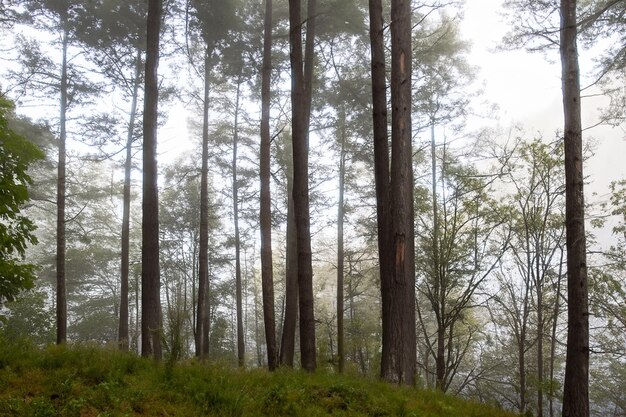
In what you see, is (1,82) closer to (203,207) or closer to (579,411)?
(203,207)

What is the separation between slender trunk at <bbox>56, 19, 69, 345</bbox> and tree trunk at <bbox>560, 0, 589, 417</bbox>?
40.1 ft

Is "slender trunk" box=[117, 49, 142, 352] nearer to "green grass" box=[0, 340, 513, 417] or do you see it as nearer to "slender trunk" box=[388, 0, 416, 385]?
"green grass" box=[0, 340, 513, 417]

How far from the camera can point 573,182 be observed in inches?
284

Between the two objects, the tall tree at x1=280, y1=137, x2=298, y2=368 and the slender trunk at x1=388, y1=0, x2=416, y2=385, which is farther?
the tall tree at x1=280, y1=137, x2=298, y2=368

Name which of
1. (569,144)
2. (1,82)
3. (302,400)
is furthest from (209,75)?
(302,400)

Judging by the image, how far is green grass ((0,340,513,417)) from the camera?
402 cm

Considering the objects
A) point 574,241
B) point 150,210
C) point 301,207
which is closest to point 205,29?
point 150,210

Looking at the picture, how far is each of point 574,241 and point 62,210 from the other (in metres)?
14.5

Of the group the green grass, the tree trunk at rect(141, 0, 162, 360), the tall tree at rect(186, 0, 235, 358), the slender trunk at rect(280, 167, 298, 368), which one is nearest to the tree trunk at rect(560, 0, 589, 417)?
the green grass

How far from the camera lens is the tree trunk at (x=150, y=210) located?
8.46 metres

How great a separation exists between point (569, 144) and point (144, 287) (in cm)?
836

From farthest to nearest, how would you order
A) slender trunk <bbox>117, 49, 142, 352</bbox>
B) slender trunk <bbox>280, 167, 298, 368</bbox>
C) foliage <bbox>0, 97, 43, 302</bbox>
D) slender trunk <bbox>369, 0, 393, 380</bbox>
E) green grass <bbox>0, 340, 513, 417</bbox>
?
slender trunk <bbox>117, 49, 142, 352</bbox>
slender trunk <bbox>280, 167, 298, 368</bbox>
slender trunk <bbox>369, 0, 393, 380</bbox>
foliage <bbox>0, 97, 43, 302</bbox>
green grass <bbox>0, 340, 513, 417</bbox>

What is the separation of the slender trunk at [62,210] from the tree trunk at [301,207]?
26.5ft

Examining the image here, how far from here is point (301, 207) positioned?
8.21 m
